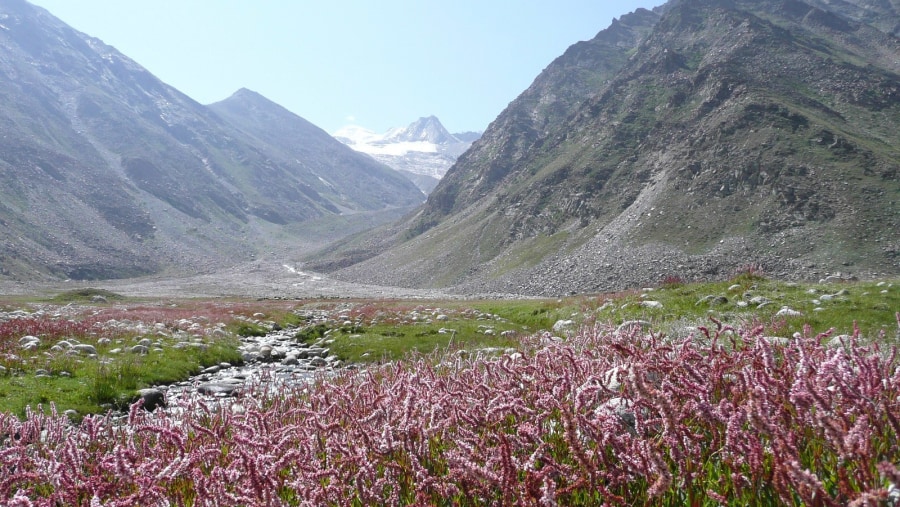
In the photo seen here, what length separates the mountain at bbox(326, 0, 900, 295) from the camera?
218ft

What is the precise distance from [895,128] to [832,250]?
5427 centimetres

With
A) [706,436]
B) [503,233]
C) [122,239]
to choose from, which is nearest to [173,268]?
[122,239]

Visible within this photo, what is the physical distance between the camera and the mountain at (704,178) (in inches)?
2613

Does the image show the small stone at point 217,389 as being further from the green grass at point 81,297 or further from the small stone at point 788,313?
the green grass at point 81,297

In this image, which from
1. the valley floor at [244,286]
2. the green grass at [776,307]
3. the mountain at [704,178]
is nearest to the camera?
the green grass at [776,307]

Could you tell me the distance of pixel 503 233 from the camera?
12362 cm

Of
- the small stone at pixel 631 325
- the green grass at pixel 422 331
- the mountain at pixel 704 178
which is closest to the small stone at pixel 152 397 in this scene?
the green grass at pixel 422 331

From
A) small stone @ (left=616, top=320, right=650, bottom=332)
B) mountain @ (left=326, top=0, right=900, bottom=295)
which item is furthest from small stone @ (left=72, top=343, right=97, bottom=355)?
mountain @ (left=326, top=0, right=900, bottom=295)

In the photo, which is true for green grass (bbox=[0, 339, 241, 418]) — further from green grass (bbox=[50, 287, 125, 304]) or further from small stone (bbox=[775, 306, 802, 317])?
green grass (bbox=[50, 287, 125, 304])

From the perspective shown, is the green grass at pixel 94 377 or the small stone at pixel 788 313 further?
the small stone at pixel 788 313

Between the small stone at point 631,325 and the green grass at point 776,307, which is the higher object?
the small stone at point 631,325

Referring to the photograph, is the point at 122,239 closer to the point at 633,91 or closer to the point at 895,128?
the point at 633,91

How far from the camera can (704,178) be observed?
8538cm

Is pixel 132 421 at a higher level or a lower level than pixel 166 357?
higher
